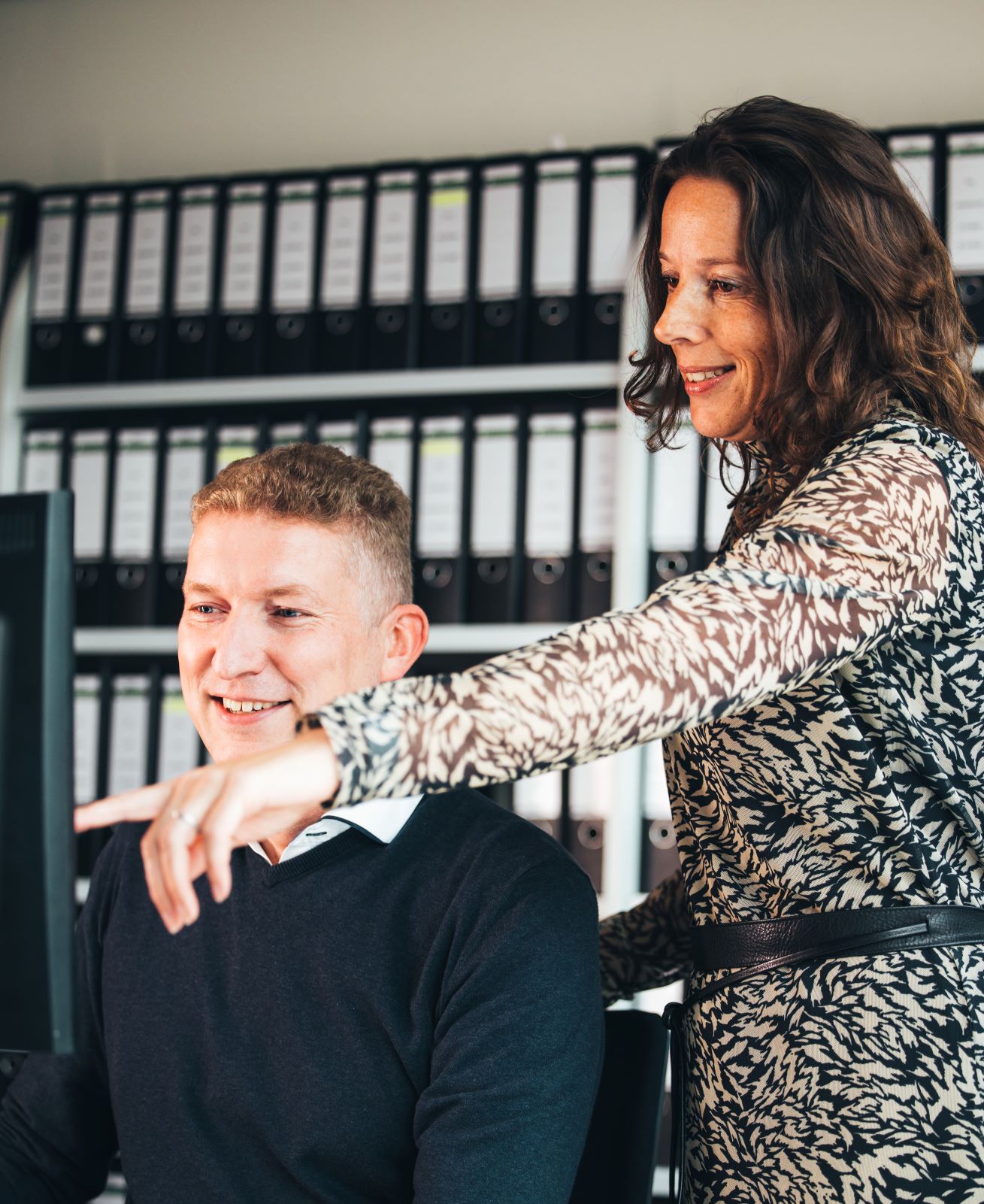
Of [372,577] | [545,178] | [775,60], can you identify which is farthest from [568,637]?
[775,60]

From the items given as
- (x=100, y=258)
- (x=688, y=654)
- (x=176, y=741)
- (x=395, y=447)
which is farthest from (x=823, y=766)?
(x=100, y=258)

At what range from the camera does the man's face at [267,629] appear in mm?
1257

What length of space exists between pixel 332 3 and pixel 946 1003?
239cm

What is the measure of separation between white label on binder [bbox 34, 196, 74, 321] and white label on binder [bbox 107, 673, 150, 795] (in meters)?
0.67

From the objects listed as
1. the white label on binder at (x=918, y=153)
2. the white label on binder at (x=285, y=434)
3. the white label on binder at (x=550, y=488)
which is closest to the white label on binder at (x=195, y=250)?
the white label on binder at (x=285, y=434)

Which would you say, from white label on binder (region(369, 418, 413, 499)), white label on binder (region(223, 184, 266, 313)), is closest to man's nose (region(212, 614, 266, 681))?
white label on binder (region(369, 418, 413, 499))

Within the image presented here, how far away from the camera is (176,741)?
7.29 ft

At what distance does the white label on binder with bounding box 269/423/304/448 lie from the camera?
2252mm

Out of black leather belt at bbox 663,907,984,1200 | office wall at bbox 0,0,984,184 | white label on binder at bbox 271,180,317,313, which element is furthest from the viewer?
office wall at bbox 0,0,984,184

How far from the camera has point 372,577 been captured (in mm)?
1312

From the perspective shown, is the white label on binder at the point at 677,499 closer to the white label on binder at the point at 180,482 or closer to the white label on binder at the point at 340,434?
the white label on binder at the point at 340,434

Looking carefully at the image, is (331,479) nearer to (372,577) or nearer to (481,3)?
(372,577)

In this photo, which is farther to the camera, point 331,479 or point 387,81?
point 387,81

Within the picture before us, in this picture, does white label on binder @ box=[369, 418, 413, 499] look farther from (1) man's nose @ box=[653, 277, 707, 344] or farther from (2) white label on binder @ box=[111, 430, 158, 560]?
(1) man's nose @ box=[653, 277, 707, 344]
